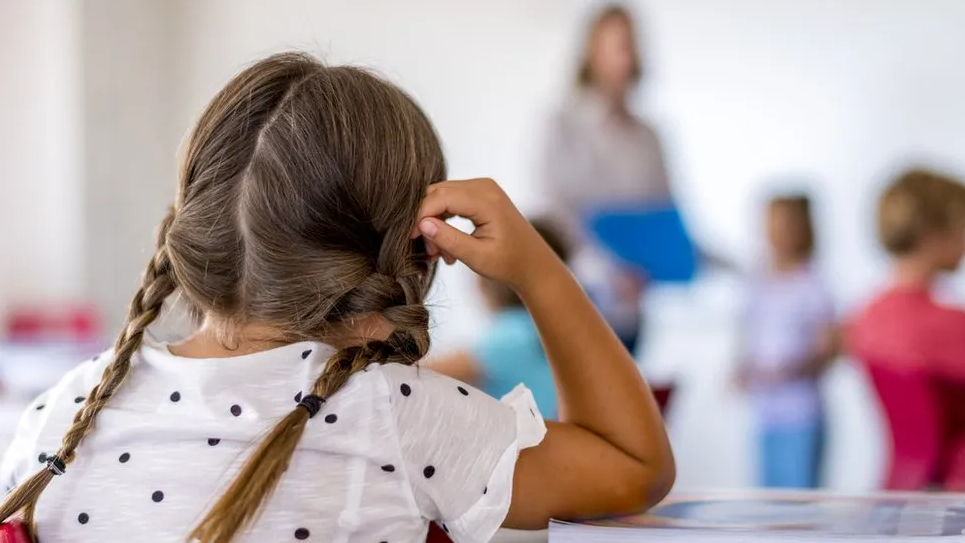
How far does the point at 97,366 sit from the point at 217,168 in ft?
0.59

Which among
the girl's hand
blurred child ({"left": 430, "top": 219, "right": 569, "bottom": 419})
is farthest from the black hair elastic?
blurred child ({"left": 430, "top": 219, "right": 569, "bottom": 419})

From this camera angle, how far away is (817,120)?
3.35 meters

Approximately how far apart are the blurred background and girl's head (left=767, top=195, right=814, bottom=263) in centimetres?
8

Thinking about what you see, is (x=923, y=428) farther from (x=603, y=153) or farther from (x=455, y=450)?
(x=455, y=450)

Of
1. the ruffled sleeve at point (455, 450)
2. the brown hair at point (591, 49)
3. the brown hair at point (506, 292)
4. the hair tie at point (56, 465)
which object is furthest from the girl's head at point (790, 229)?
the hair tie at point (56, 465)

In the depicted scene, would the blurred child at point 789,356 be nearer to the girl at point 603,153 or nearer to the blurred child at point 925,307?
the girl at point 603,153

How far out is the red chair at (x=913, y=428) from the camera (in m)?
2.02

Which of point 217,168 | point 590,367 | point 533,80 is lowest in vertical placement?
point 533,80

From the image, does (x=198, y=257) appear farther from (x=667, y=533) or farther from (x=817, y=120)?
(x=817, y=120)

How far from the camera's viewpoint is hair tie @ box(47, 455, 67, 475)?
27.5 inches

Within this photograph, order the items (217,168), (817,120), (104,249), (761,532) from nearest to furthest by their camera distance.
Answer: (761,532) → (217,168) → (817,120) → (104,249)

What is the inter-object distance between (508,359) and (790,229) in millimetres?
1610

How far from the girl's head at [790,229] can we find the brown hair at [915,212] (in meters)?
0.74

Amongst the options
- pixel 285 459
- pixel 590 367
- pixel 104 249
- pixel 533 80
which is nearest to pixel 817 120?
pixel 533 80
